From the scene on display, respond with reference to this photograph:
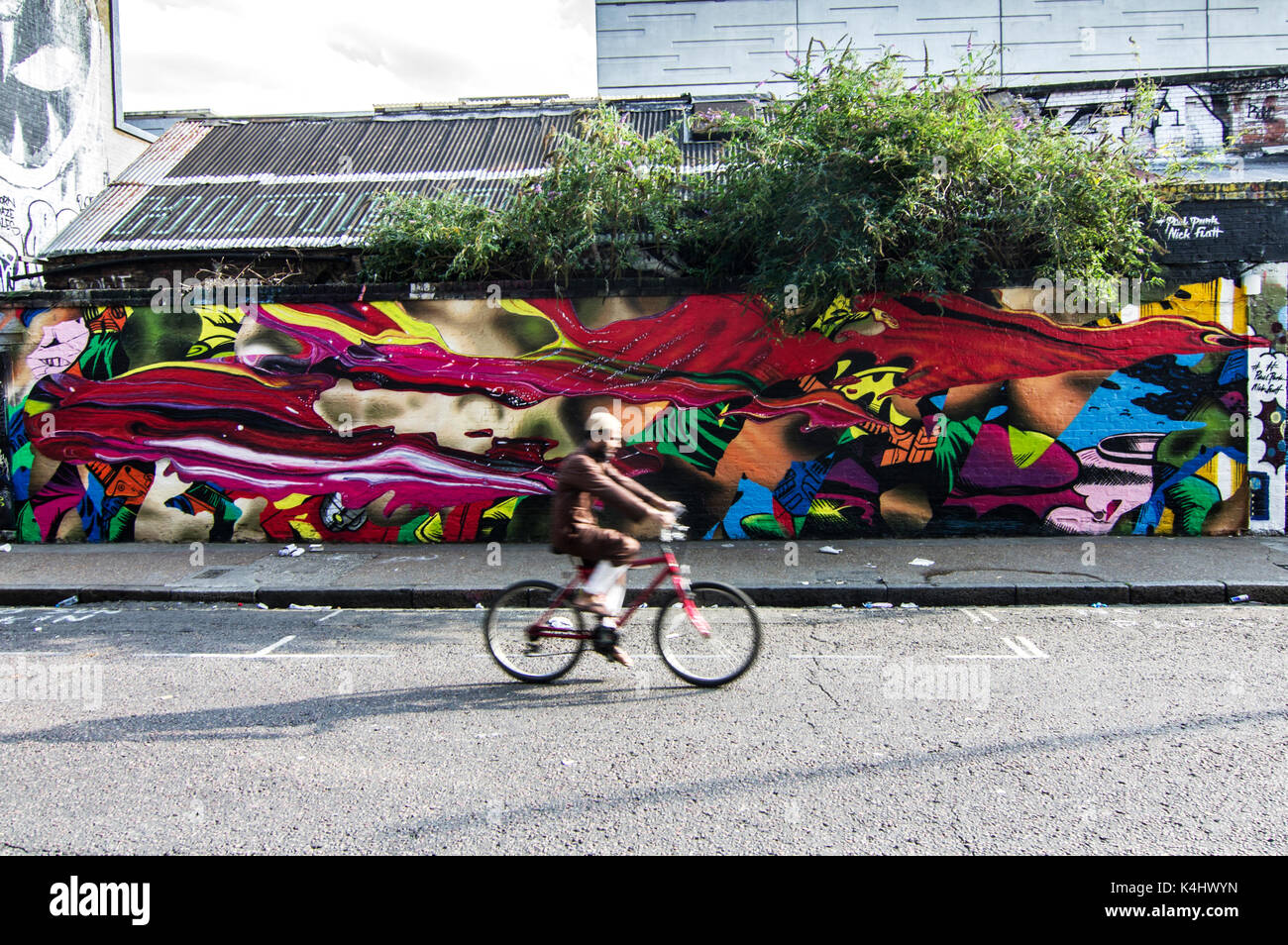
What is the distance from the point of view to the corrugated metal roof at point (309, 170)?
489 inches

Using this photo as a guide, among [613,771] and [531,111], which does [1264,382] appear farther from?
[531,111]

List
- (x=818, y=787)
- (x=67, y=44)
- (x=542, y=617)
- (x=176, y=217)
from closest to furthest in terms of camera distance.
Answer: (x=818, y=787) < (x=542, y=617) < (x=176, y=217) < (x=67, y=44)

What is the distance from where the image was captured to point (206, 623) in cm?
716

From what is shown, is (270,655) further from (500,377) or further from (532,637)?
(500,377)

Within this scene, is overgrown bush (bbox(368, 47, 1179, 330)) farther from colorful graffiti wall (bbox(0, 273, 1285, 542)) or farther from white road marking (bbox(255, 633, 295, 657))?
white road marking (bbox(255, 633, 295, 657))

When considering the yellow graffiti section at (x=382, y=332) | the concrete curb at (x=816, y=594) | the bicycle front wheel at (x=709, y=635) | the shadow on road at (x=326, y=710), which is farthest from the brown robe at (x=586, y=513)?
the yellow graffiti section at (x=382, y=332)

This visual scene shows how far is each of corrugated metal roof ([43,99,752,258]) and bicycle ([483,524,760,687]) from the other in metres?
7.11

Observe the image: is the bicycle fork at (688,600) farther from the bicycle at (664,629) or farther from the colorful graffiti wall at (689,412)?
the colorful graffiti wall at (689,412)

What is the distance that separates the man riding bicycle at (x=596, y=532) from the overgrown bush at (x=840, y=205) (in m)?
4.40

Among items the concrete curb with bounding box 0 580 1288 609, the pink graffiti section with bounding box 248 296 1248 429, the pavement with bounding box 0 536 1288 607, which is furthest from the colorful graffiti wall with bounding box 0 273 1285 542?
the concrete curb with bounding box 0 580 1288 609

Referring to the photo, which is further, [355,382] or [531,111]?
[531,111]

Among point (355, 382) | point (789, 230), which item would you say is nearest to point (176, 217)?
point (355, 382)
